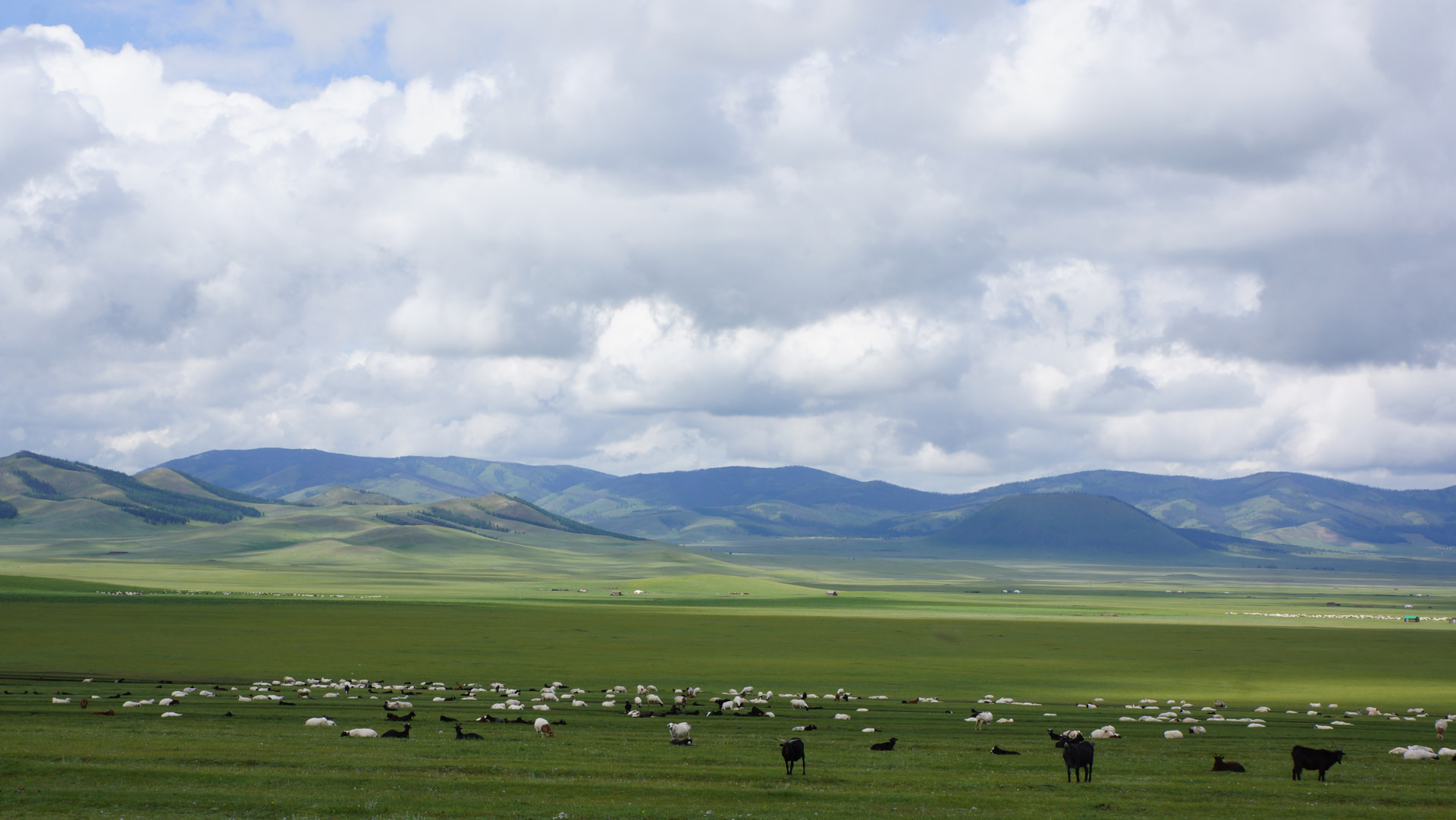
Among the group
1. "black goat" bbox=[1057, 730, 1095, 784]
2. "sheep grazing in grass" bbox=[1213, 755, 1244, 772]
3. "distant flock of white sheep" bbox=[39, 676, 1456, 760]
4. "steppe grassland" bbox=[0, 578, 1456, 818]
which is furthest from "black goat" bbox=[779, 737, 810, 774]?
"sheep grazing in grass" bbox=[1213, 755, 1244, 772]

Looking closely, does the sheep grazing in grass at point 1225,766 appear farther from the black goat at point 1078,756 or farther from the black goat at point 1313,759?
the black goat at point 1078,756

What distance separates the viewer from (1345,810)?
15336 mm

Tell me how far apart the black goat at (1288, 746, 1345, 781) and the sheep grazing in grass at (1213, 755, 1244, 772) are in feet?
3.10

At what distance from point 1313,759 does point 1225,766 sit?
1.50m

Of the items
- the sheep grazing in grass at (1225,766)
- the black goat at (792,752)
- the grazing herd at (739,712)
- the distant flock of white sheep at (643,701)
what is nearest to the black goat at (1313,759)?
the grazing herd at (739,712)

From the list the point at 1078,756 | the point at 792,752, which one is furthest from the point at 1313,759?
the point at 792,752

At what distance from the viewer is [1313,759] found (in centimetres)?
1800

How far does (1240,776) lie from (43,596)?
90642 mm

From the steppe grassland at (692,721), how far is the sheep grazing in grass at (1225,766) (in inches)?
12.2

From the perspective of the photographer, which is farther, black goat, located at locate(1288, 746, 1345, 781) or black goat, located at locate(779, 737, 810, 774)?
black goat, located at locate(1288, 746, 1345, 781)

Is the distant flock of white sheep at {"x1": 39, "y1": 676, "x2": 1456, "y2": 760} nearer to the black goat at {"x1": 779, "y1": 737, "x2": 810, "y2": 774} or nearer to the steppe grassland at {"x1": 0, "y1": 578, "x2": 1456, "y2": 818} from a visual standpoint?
the steppe grassland at {"x1": 0, "y1": 578, "x2": 1456, "y2": 818}

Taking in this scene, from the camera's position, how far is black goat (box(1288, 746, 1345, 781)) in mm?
17938

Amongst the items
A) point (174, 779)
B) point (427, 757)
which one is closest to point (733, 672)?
point (427, 757)

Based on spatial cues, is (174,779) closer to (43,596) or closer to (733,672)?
(733,672)
